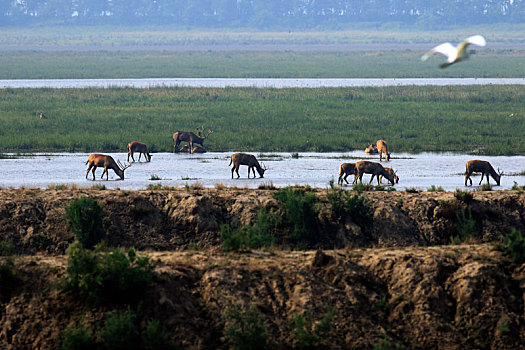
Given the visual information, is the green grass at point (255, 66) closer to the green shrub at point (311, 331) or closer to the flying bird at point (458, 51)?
the green shrub at point (311, 331)

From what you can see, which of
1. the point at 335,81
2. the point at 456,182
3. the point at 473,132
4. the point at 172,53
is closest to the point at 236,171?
the point at 456,182

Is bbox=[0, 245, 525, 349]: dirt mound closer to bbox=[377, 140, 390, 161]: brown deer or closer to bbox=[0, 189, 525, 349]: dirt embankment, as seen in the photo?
bbox=[0, 189, 525, 349]: dirt embankment

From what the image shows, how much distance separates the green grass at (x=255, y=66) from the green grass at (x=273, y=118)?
93.2ft

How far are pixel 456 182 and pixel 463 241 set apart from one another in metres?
11.5

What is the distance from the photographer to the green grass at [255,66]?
328 ft

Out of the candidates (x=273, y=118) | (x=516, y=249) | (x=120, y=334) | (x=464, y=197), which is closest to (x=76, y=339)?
(x=120, y=334)

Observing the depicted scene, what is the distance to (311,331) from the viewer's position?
1395 centimetres

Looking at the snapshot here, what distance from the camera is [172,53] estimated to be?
150m

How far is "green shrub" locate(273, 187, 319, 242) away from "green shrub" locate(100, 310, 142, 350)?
6794mm

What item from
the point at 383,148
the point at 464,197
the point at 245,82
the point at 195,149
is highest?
the point at 245,82

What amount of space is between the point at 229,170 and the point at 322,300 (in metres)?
20.1

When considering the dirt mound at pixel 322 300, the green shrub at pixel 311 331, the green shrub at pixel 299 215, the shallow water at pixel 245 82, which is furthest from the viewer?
the shallow water at pixel 245 82

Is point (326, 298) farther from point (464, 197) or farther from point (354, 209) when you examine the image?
point (464, 197)

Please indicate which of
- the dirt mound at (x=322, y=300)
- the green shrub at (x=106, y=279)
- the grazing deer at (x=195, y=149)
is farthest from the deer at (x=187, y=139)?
the green shrub at (x=106, y=279)
